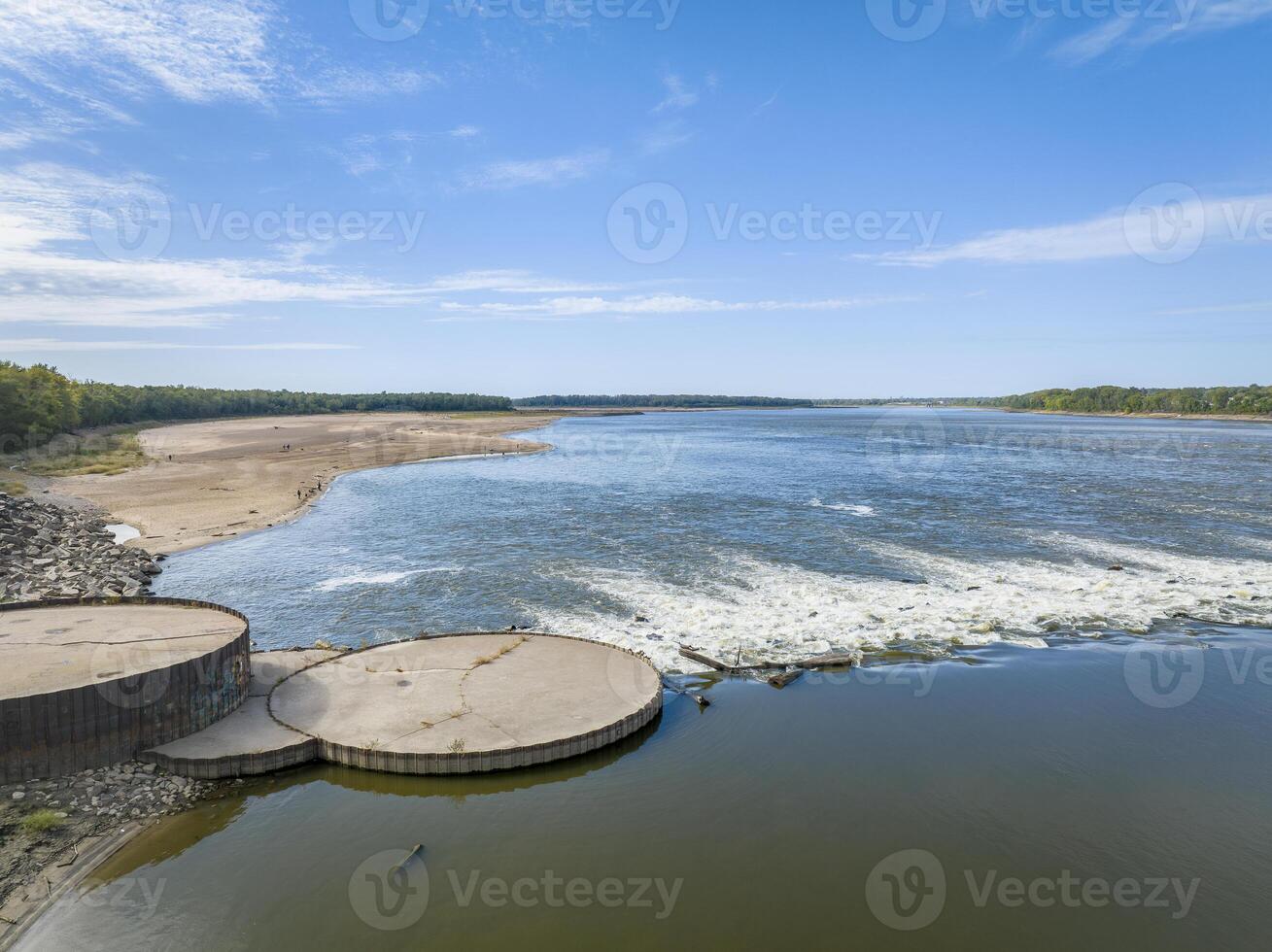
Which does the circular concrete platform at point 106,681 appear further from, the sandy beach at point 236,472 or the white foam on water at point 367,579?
the sandy beach at point 236,472

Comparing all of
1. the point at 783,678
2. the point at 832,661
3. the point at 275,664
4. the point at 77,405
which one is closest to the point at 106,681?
the point at 275,664

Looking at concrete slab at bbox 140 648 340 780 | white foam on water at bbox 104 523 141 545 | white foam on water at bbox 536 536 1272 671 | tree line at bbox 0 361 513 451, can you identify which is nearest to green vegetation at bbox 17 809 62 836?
concrete slab at bbox 140 648 340 780

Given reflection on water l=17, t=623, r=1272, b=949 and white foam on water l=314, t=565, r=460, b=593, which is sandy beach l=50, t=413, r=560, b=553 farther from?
reflection on water l=17, t=623, r=1272, b=949

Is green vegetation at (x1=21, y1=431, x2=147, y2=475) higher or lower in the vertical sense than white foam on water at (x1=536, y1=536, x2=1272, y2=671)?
higher

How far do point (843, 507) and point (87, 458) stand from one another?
75340 millimetres

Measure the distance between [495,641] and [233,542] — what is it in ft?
85.4

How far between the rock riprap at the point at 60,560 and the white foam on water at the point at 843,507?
138ft

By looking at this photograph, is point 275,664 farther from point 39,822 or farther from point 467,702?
point 39,822

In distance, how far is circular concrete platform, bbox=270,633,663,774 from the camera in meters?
16.6

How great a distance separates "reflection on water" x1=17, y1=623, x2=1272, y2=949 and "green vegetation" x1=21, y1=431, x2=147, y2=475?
64654 mm

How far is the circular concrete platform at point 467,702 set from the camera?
16562 mm

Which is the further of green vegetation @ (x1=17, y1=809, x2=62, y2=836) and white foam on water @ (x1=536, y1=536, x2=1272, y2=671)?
white foam on water @ (x1=536, y1=536, x2=1272, y2=671)

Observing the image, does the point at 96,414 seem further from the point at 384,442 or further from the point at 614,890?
the point at 614,890

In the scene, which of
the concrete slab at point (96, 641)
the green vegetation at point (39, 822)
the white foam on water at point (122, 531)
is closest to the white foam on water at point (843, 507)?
the concrete slab at point (96, 641)
